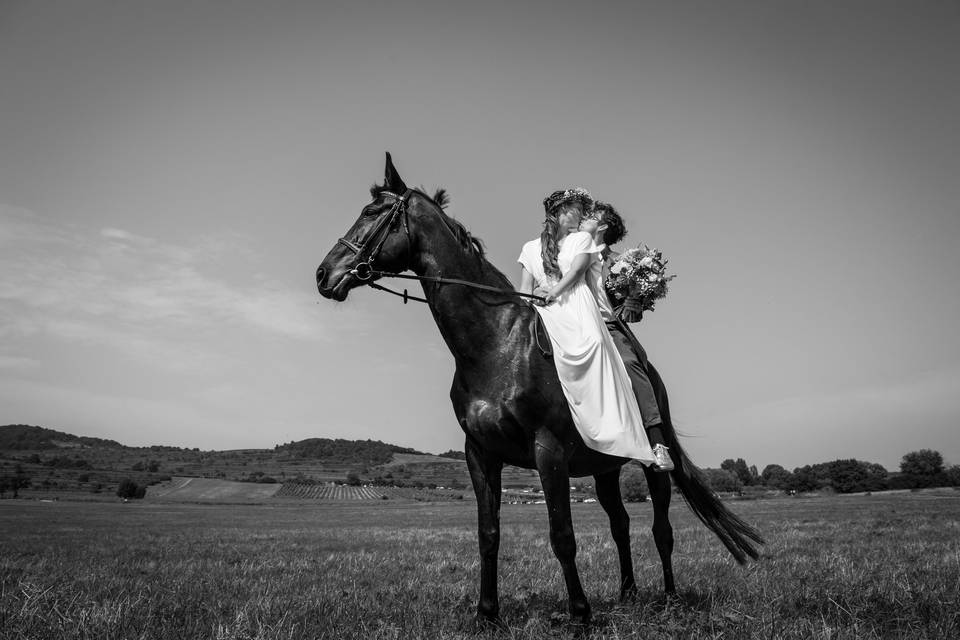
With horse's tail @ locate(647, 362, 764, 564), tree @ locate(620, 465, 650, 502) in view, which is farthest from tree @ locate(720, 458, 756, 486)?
horse's tail @ locate(647, 362, 764, 564)

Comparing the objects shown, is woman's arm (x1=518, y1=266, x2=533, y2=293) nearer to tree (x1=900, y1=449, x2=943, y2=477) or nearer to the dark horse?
the dark horse

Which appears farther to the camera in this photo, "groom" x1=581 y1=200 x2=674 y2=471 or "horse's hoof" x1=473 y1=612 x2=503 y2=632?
"groom" x1=581 y1=200 x2=674 y2=471

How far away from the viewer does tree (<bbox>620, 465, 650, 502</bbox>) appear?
5678 cm

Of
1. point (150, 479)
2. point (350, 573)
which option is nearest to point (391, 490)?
point (150, 479)

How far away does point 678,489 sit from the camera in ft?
21.5

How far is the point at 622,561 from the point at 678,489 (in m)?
1.07

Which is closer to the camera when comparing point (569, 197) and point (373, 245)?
point (373, 245)

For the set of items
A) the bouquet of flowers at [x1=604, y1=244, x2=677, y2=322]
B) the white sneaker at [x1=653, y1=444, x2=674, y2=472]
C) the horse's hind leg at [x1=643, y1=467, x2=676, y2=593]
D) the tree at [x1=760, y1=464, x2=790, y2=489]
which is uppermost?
the bouquet of flowers at [x1=604, y1=244, x2=677, y2=322]

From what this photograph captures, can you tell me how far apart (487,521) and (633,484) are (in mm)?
61922

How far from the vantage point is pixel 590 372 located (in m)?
4.89

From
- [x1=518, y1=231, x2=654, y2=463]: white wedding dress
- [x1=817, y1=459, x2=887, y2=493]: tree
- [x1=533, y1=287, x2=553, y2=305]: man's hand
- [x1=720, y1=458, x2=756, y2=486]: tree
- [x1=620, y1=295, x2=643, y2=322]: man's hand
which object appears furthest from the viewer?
[x1=720, y1=458, x2=756, y2=486]: tree

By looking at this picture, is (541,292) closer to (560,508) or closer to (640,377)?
(640,377)

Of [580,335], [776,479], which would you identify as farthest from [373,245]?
[776,479]

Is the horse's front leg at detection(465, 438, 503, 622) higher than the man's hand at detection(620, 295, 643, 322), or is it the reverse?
the man's hand at detection(620, 295, 643, 322)
